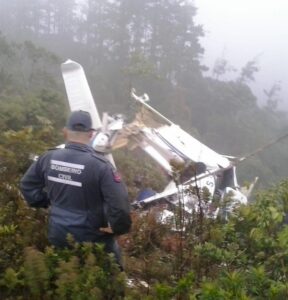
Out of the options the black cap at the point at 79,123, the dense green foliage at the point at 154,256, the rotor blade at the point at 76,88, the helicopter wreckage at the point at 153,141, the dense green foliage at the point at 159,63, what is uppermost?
the black cap at the point at 79,123

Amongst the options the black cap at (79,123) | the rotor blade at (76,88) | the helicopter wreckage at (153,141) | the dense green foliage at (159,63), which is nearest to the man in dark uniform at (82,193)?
the black cap at (79,123)

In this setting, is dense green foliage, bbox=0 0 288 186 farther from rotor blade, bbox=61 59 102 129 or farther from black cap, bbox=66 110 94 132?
black cap, bbox=66 110 94 132

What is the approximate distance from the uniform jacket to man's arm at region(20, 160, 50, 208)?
7cm

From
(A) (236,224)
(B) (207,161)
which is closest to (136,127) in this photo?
(B) (207,161)

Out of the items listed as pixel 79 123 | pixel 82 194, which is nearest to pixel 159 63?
pixel 79 123

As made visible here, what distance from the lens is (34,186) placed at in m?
4.00

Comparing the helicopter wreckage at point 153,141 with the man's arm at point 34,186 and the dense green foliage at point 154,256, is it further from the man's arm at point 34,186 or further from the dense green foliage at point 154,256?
the man's arm at point 34,186

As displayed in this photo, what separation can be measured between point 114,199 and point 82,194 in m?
0.27

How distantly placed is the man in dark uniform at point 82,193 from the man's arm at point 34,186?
9cm

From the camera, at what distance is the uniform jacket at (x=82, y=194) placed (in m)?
3.64

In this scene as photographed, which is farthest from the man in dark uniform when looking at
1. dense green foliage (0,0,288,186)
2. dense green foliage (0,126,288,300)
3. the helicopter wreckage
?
dense green foliage (0,0,288,186)

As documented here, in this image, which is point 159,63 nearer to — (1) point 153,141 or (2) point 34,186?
(1) point 153,141

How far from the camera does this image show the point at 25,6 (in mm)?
51219

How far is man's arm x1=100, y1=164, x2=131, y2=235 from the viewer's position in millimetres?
3609
